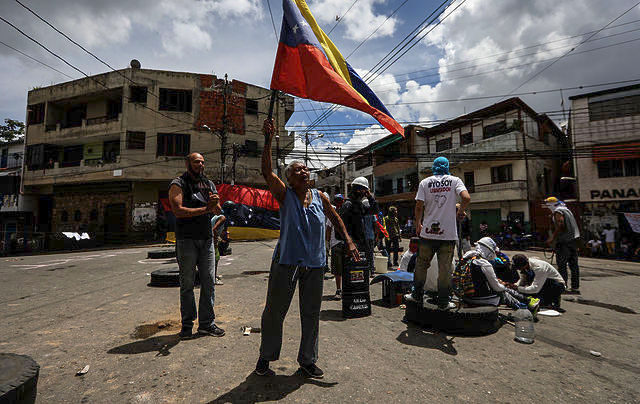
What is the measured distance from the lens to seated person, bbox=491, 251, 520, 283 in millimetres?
5082

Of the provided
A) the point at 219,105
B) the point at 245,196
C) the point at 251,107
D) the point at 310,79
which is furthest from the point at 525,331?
the point at 251,107

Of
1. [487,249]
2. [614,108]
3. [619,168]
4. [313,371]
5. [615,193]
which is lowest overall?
[313,371]

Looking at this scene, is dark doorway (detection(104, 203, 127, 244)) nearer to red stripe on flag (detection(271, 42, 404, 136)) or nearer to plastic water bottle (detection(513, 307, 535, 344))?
red stripe on flag (detection(271, 42, 404, 136))

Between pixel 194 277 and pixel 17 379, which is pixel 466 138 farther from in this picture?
pixel 17 379

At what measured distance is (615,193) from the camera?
19.4 meters

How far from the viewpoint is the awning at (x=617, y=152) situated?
61.6 feet

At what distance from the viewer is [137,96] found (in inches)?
985

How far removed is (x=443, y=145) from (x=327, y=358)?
32.5 meters

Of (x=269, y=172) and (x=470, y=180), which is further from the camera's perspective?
(x=470, y=180)

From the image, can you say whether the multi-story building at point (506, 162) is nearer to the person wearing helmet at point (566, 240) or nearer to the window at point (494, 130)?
the window at point (494, 130)

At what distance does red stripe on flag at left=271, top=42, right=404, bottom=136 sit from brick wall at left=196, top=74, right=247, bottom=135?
24439 mm

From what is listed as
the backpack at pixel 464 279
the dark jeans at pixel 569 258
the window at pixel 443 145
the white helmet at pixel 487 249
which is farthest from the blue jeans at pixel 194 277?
the window at pixel 443 145

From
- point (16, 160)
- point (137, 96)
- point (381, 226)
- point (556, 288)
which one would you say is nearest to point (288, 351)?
point (556, 288)

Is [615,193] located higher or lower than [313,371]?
higher
